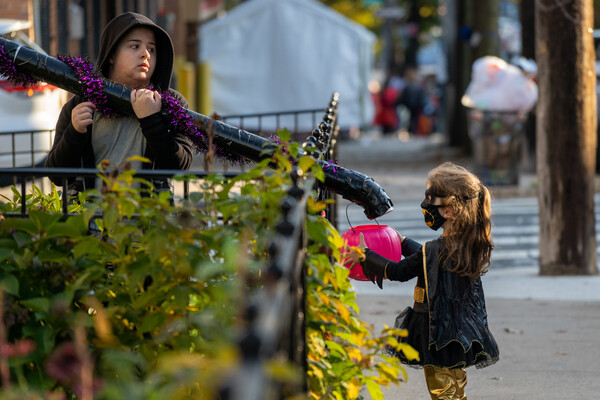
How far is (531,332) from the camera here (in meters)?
6.46

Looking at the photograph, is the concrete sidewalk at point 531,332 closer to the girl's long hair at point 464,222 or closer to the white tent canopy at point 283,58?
the girl's long hair at point 464,222

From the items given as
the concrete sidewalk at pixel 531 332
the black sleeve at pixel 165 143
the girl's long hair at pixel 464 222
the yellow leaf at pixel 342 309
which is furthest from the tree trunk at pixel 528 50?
the yellow leaf at pixel 342 309

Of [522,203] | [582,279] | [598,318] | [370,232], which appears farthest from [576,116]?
[522,203]

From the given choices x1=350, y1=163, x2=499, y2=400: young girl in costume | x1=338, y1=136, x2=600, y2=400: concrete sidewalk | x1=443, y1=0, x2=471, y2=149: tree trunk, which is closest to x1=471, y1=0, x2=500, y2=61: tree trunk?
x1=443, y1=0, x2=471, y2=149: tree trunk

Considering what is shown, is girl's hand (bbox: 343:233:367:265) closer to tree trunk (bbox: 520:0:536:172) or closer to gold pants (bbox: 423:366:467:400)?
gold pants (bbox: 423:366:467:400)

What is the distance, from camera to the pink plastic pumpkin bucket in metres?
4.36

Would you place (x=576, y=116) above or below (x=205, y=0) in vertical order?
below

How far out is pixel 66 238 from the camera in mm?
3266

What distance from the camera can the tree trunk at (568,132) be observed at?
8.08m

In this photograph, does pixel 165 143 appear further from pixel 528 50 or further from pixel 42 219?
pixel 528 50

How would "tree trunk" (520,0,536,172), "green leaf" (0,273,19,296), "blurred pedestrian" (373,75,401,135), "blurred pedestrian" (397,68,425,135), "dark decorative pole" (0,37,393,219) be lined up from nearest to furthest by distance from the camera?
"green leaf" (0,273,19,296) → "dark decorative pole" (0,37,393,219) → "tree trunk" (520,0,536,172) → "blurred pedestrian" (397,68,425,135) → "blurred pedestrian" (373,75,401,135)

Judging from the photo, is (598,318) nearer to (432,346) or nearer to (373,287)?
(373,287)

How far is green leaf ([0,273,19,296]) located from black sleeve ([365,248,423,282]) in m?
1.66

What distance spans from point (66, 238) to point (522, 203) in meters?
10.5
